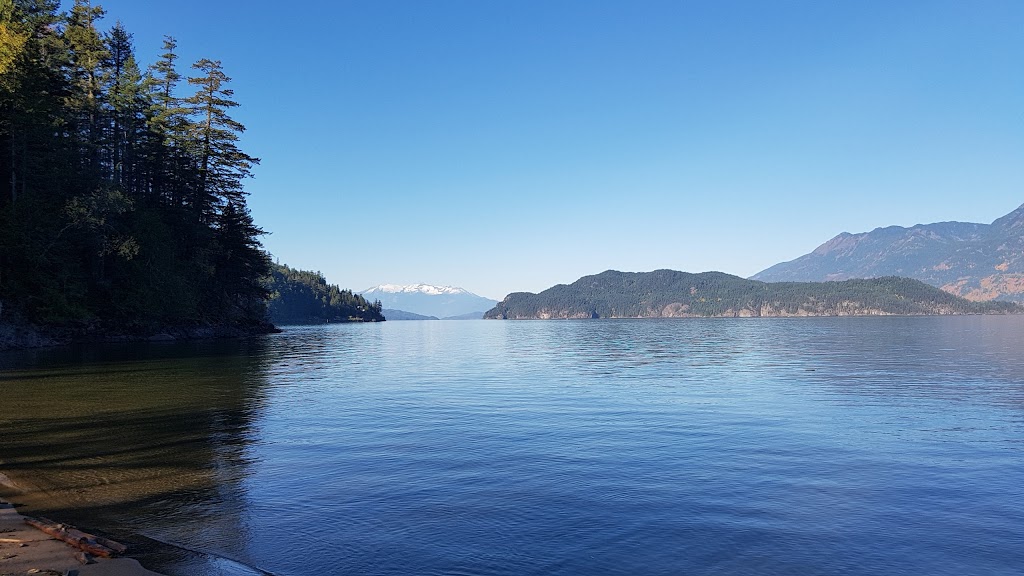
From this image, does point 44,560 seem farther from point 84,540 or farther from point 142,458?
point 142,458

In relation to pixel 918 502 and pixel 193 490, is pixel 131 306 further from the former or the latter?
pixel 918 502

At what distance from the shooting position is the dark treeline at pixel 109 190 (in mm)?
50125

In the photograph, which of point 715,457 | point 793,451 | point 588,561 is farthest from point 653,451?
point 588,561

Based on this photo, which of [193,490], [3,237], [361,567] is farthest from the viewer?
[3,237]

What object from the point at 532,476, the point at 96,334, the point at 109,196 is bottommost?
the point at 532,476

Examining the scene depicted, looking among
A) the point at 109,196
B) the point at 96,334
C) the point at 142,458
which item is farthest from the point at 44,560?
the point at 96,334

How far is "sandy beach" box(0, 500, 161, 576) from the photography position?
6.80 m

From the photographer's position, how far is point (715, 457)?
1460 centimetres

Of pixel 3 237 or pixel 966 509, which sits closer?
pixel 966 509

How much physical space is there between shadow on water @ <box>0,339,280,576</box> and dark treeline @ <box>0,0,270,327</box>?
26915mm

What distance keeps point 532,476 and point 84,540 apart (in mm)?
7954

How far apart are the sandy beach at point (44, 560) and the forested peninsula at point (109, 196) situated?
175ft

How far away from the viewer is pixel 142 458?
14.0 metres

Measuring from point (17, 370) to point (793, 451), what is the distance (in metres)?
40.5
